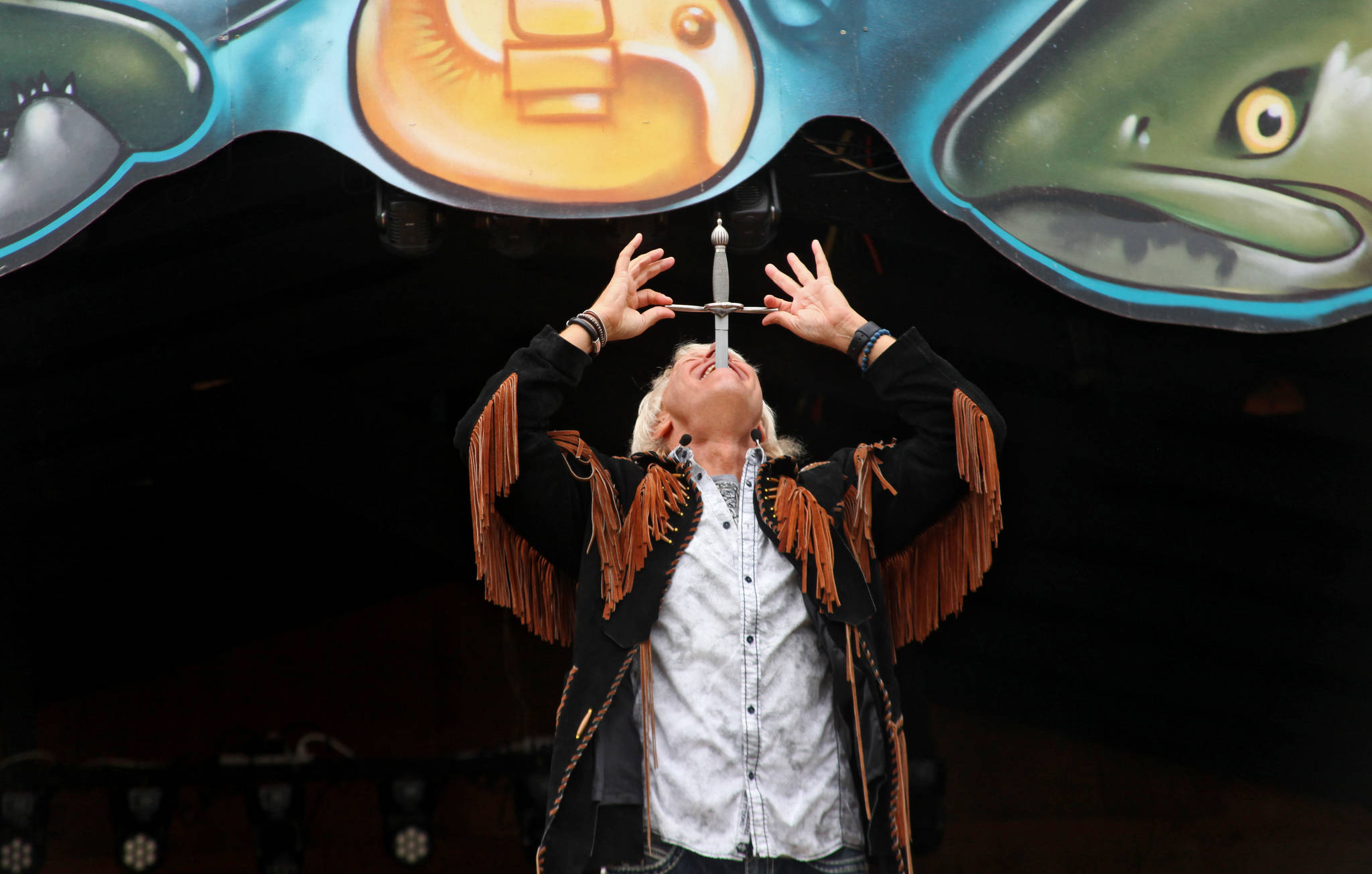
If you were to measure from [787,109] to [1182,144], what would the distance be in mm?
693

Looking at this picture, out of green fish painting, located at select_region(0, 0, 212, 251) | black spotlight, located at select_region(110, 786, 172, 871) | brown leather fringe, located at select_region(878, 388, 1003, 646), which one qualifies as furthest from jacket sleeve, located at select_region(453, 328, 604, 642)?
black spotlight, located at select_region(110, 786, 172, 871)

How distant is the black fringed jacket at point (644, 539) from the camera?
5.40 ft

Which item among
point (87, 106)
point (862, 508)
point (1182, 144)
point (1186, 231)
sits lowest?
point (862, 508)

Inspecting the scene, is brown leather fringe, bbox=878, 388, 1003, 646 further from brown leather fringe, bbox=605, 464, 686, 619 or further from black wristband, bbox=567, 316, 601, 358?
black wristband, bbox=567, 316, 601, 358

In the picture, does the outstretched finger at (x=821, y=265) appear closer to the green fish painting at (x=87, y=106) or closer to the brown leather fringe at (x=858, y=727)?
the brown leather fringe at (x=858, y=727)

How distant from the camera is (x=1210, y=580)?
3.21 metres

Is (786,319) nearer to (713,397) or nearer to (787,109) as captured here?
(713,397)

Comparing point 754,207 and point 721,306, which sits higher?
point 754,207

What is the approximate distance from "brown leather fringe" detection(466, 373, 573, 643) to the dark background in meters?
0.72

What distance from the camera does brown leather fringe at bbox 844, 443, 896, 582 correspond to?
1772 millimetres

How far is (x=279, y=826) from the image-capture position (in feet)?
11.5

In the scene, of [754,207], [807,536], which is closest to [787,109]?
[754,207]

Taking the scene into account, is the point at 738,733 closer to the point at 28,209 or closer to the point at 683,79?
the point at 683,79

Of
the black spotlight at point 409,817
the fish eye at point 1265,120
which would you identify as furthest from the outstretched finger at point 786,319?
the black spotlight at point 409,817
